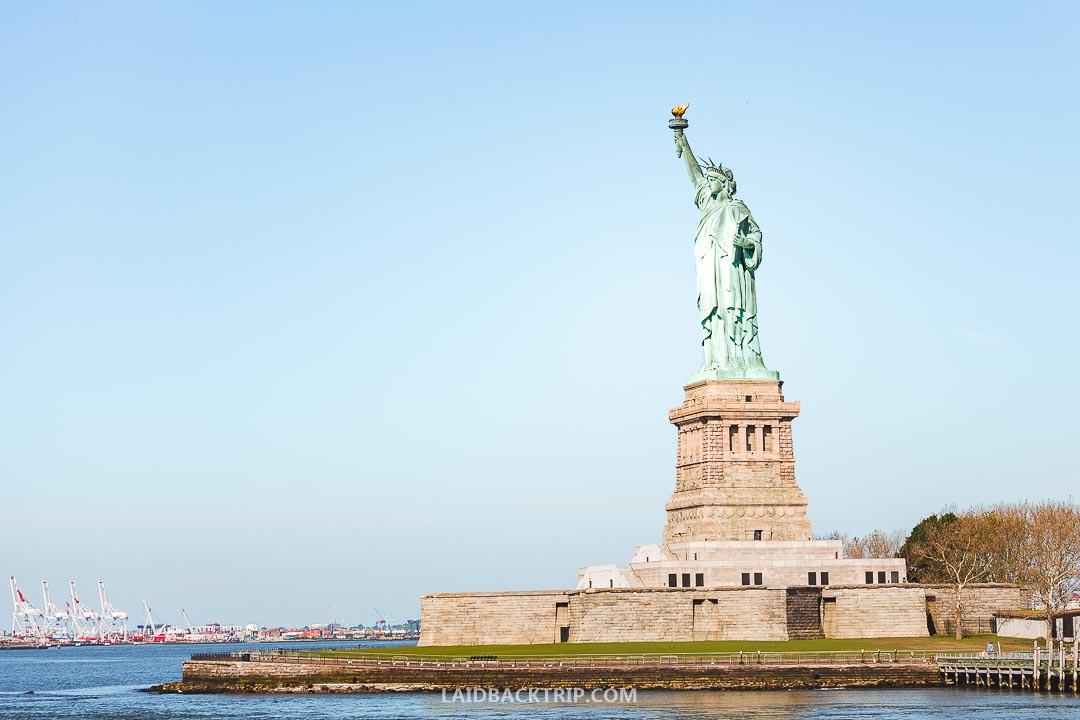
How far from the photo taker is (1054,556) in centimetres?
8369

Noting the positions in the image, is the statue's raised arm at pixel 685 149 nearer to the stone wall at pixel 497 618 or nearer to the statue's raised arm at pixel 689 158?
the statue's raised arm at pixel 689 158

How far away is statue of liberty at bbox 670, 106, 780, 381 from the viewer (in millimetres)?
86250

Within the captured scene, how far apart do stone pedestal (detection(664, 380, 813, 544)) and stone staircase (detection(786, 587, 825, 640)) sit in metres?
5.67

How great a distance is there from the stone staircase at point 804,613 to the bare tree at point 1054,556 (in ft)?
37.0

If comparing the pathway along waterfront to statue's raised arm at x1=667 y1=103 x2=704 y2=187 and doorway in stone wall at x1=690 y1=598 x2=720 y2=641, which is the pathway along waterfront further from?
statue's raised arm at x1=667 y1=103 x2=704 y2=187

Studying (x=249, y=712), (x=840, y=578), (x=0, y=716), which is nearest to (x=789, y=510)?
(x=840, y=578)

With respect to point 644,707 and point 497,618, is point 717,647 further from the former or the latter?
point 497,618

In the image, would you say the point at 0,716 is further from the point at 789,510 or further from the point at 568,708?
the point at 789,510

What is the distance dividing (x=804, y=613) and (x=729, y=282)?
60.2 feet

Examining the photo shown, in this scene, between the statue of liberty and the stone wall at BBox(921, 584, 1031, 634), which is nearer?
the stone wall at BBox(921, 584, 1031, 634)

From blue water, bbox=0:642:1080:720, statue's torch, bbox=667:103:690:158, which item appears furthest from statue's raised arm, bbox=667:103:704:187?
blue water, bbox=0:642:1080:720

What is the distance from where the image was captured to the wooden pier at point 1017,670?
6781 cm

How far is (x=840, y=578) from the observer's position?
8006cm

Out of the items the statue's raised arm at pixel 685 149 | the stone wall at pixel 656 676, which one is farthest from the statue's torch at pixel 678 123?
the stone wall at pixel 656 676
